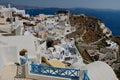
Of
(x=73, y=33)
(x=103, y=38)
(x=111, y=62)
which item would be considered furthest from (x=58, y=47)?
(x=103, y=38)

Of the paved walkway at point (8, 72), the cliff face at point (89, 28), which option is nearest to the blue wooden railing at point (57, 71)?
the paved walkway at point (8, 72)

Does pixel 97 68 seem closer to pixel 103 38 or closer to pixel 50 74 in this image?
pixel 50 74

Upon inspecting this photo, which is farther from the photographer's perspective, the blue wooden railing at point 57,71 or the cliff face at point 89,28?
the cliff face at point 89,28

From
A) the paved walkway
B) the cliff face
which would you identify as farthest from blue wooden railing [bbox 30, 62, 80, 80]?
the cliff face

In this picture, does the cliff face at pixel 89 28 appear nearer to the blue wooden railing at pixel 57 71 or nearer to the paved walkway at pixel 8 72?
the paved walkway at pixel 8 72

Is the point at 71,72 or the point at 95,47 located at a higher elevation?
the point at 71,72

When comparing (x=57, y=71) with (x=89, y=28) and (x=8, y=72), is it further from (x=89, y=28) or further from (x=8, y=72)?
(x=89, y=28)

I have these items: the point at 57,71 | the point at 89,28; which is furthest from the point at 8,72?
the point at 89,28

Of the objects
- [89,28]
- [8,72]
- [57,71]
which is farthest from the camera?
[89,28]

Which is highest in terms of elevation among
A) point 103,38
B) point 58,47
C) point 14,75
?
point 14,75

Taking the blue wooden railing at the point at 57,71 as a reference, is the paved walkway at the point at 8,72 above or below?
below

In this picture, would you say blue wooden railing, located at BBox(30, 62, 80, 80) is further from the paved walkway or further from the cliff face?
the cliff face

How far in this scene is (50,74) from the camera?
41.1 ft

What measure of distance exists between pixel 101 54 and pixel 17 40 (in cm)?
3695
